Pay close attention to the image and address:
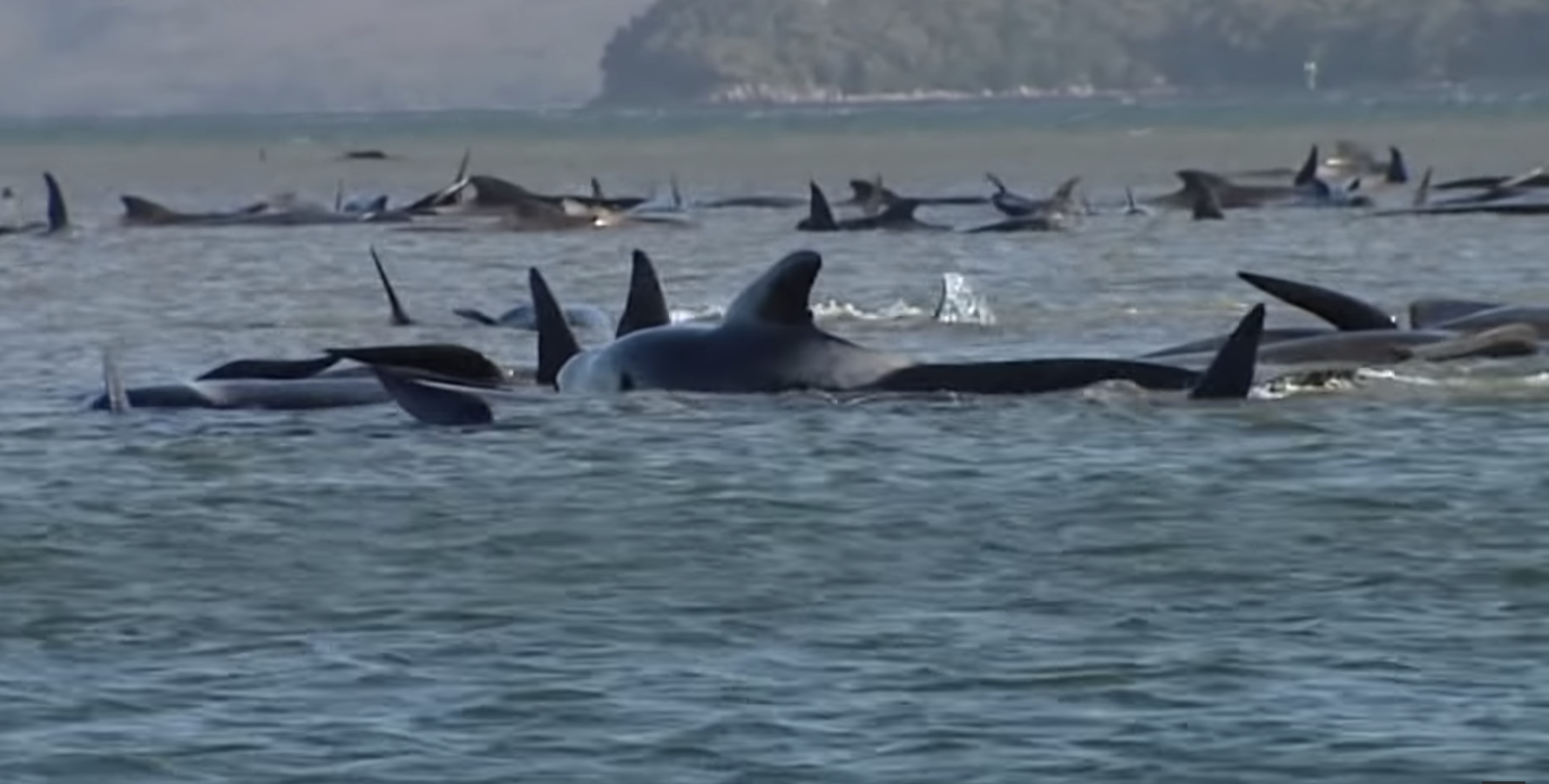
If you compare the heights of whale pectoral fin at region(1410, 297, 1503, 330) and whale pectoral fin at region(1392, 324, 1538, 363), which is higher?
whale pectoral fin at region(1392, 324, 1538, 363)

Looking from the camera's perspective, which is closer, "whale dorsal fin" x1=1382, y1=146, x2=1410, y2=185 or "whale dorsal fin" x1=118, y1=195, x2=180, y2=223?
"whale dorsal fin" x1=118, y1=195, x2=180, y2=223

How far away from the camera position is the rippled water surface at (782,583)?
40.4ft

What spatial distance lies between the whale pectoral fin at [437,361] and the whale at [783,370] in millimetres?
106

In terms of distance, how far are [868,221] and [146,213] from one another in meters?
10.9

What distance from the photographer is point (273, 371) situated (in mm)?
22938

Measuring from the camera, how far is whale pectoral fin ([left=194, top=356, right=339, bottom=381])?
74.8 ft

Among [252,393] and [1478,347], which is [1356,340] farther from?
[252,393]

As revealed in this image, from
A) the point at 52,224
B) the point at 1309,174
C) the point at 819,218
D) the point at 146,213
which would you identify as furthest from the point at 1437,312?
the point at 146,213

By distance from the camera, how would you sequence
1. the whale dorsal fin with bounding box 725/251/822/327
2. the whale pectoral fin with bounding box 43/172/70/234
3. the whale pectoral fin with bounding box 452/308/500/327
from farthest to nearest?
the whale pectoral fin with bounding box 43/172/70/234 → the whale pectoral fin with bounding box 452/308/500/327 → the whale dorsal fin with bounding box 725/251/822/327

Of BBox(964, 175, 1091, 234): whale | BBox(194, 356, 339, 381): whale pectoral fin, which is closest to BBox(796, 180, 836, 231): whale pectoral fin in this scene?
BBox(964, 175, 1091, 234): whale

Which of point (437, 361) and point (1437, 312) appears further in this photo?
point (1437, 312)

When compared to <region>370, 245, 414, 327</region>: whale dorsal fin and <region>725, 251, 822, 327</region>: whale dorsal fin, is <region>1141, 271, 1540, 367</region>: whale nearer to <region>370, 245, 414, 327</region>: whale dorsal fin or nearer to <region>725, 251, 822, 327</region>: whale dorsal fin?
<region>725, 251, 822, 327</region>: whale dorsal fin

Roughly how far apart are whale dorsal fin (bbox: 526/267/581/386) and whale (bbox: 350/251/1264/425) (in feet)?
1.53

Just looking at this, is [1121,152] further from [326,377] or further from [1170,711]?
[1170,711]
